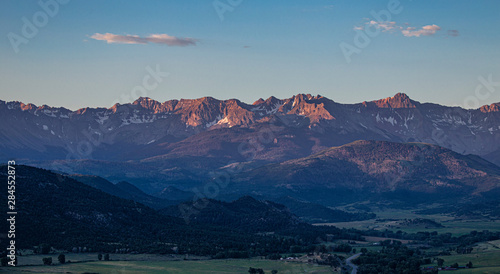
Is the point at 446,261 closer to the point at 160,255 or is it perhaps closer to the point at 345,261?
the point at 345,261

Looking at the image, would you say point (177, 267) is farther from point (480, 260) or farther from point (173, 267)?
point (480, 260)

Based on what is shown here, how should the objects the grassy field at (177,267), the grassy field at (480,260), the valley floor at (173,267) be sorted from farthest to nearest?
the grassy field at (480,260), the grassy field at (177,267), the valley floor at (173,267)

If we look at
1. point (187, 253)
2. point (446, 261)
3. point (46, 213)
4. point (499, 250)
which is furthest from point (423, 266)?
point (46, 213)

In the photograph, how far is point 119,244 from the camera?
18500cm

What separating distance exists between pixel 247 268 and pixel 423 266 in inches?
1748

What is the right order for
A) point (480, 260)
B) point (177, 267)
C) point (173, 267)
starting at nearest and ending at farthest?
point (173, 267) < point (177, 267) < point (480, 260)

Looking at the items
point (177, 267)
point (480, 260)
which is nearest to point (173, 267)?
point (177, 267)

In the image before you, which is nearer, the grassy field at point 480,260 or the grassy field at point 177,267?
the grassy field at point 177,267

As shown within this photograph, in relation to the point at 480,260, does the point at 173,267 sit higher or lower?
higher

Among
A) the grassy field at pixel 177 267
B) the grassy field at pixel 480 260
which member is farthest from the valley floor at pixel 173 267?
the grassy field at pixel 480 260

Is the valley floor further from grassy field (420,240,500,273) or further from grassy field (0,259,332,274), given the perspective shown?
grassy field (420,240,500,273)

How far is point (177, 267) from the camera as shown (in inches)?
6481

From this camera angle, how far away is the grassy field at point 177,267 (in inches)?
5871

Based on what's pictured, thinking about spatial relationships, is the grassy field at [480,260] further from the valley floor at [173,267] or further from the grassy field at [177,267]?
the grassy field at [177,267]
